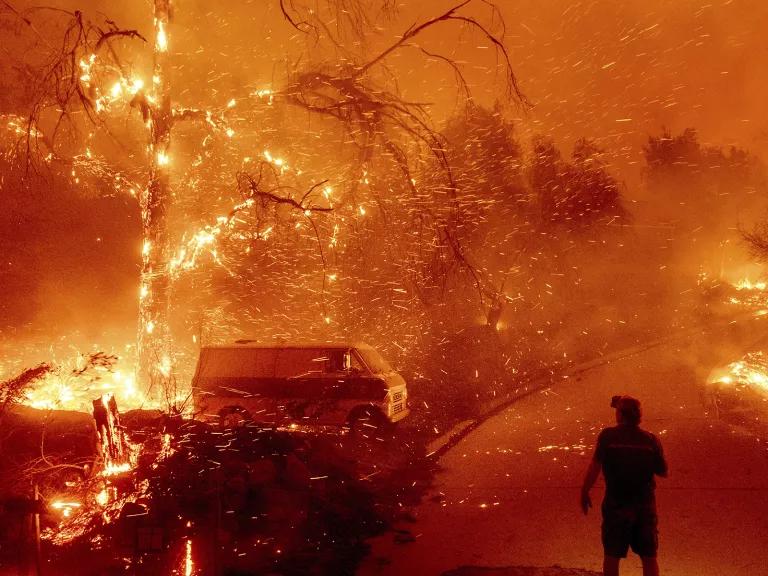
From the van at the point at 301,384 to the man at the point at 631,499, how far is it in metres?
7.03

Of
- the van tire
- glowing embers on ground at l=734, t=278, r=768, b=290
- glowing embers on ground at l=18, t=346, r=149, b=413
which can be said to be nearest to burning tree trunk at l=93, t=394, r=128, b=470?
glowing embers on ground at l=18, t=346, r=149, b=413

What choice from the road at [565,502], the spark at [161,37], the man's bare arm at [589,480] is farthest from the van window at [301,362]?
the man's bare arm at [589,480]

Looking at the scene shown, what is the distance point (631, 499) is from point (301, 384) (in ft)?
28.0

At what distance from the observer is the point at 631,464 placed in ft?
14.2

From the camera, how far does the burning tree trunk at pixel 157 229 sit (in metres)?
11.8

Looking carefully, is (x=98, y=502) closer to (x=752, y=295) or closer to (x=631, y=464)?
(x=631, y=464)

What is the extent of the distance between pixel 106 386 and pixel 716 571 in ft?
44.4

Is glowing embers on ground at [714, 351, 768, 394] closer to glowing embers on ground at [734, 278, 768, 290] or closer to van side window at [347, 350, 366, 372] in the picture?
van side window at [347, 350, 366, 372]

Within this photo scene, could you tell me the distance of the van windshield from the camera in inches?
466

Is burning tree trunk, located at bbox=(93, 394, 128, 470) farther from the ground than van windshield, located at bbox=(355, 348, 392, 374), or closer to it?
closer to it

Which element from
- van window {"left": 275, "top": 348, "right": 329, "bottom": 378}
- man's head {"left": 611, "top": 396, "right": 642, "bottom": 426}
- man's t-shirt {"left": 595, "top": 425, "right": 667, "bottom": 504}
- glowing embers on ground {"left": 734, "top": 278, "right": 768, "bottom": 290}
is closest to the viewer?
man's t-shirt {"left": 595, "top": 425, "right": 667, "bottom": 504}

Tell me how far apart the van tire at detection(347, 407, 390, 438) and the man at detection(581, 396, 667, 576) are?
7066 millimetres

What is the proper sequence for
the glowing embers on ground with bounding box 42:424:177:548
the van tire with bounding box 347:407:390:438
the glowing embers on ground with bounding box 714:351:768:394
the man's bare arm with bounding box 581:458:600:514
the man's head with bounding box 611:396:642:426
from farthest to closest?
the glowing embers on ground with bounding box 714:351:768:394 → the van tire with bounding box 347:407:390:438 → the glowing embers on ground with bounding box 42:424:177:548 → the man's bare arm with bounding box 581:458:600:514 → the man's head with bounding box 611:396:642:426

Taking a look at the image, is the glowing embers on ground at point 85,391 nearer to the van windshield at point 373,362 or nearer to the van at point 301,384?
the van at point 301,384
